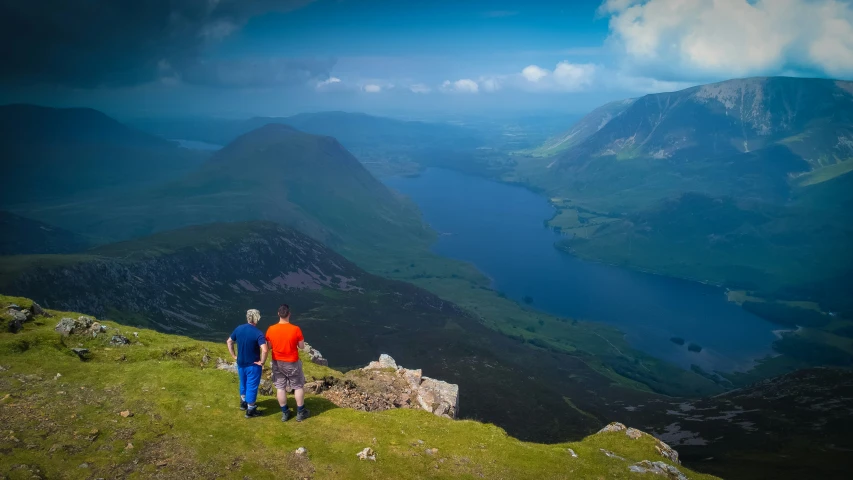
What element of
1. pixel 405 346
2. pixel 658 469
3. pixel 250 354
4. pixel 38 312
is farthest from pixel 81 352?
pixel 405 346

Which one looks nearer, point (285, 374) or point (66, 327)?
point (285, 374)

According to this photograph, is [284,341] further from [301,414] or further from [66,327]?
[66,327]

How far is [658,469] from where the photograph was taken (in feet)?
83.0

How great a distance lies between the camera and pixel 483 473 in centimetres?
2098

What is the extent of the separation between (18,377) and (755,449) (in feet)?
380

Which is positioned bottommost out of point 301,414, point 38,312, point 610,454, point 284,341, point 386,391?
point 386,391

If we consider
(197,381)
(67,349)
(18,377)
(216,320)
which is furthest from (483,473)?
(216,320)

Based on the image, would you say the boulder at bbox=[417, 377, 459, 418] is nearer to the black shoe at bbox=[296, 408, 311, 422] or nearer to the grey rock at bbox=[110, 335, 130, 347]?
the black shoe at bbox=[296, 408, 311, 422]

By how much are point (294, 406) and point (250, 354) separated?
435 centimetres

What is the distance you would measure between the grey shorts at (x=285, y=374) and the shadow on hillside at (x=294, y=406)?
2.28 m

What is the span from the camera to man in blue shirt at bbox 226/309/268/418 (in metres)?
21.8

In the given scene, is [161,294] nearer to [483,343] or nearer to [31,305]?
[483,343]

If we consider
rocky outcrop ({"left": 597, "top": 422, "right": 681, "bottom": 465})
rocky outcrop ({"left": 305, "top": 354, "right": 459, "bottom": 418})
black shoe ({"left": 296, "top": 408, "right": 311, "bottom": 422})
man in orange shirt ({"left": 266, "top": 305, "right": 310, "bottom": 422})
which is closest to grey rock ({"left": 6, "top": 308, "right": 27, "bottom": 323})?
rocky outcrop ({"left": 305, "top": 354, "right": 459, "bottom": 418})

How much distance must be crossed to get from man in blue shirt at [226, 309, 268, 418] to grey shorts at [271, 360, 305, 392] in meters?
0.69
